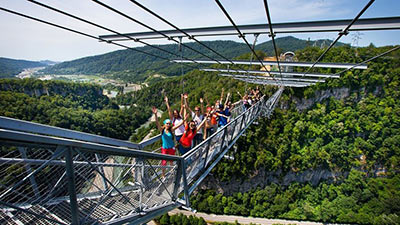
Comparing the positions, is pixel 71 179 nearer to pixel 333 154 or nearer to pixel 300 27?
pixel 300 27

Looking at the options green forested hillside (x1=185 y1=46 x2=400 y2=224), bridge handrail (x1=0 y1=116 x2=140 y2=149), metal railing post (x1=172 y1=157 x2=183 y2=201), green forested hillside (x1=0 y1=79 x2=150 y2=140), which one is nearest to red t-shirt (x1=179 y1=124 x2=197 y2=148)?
metal railing post (x1=172 y1=157 x2=183 y2=201)

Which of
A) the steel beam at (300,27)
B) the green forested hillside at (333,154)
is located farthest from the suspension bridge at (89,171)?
the green forested hillside at (333,154)

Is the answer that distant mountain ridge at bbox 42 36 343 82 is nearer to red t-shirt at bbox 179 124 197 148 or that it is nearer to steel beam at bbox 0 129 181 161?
red t-shirt at bbox 179 124 197 148

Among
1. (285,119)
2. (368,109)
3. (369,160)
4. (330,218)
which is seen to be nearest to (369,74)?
(368,109)

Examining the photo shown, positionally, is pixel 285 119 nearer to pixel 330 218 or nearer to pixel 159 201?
pixel 330 218

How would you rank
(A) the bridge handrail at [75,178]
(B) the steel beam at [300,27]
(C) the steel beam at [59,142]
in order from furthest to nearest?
(B) the steel beam at [300,27] < (A) the bridge handrail at [75,178] < (C) the steel beam at [59,142]

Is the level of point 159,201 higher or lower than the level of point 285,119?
higher

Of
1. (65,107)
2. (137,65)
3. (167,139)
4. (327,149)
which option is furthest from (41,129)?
(137,65)

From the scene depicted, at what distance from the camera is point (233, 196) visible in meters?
30.3

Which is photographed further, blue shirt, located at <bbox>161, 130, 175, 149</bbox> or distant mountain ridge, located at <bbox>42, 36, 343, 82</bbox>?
distant mountain ridge, located at <bbox>42, 36, 343, 82</bbox>

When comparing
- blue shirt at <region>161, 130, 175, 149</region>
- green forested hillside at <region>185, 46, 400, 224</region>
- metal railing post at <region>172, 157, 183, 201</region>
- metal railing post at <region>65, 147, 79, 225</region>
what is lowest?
green forested hillside at <region>185, 46, 400, 224</region>

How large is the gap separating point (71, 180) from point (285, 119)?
126 feet

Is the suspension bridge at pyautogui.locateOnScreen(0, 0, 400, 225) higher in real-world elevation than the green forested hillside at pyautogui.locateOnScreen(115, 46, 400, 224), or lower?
higher

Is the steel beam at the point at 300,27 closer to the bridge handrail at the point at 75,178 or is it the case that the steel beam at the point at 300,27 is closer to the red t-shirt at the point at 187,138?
the bridge handrail at the point at 75,178
